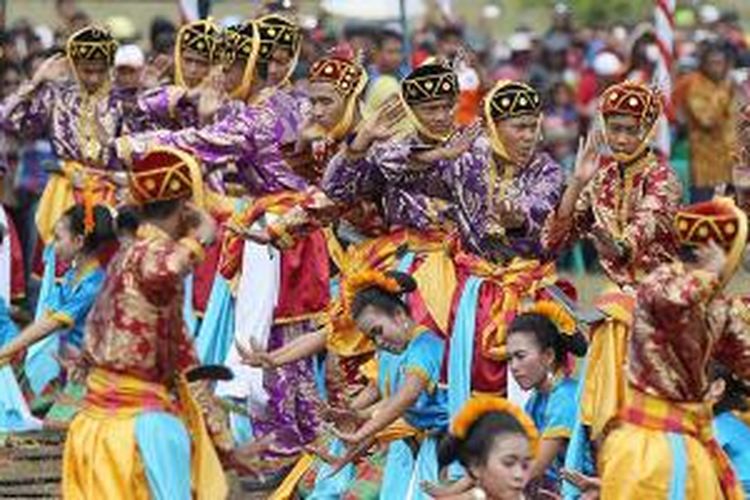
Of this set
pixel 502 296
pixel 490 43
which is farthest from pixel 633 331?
pixel 490 43

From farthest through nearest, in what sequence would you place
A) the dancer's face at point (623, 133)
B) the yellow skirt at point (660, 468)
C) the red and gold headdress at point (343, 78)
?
the red and gold headdress at point (343, 78) < the dancer's face at point (623, 133) < the yellow skirt at point (660, 468)

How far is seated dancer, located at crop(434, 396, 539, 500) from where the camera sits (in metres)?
9.10

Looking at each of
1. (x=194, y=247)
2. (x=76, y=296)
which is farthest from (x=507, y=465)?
(x=76, y=296)

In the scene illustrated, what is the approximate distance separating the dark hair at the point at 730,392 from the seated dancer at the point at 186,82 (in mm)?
4398

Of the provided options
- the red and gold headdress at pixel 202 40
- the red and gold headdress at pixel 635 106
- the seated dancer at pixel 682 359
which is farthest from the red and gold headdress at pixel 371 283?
the red and gold headdress at pixel 202 40

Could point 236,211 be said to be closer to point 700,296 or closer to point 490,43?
point 700,296

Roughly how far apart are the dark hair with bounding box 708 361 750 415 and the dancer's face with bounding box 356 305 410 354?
1.19 meters

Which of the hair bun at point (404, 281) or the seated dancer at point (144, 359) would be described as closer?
the seated dancer at point (144, 359)

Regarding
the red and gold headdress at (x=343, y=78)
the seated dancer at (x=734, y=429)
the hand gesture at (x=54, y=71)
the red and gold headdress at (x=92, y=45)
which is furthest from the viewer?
the hand gesture at (x=54, y=71)

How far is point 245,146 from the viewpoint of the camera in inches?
529

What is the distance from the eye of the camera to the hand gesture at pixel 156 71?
16.4m

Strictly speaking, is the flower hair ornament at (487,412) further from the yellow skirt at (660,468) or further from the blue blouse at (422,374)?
the blue blouse at (422,374)

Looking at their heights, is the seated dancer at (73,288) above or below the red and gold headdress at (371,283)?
below

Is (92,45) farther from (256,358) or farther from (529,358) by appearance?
(529,358)
